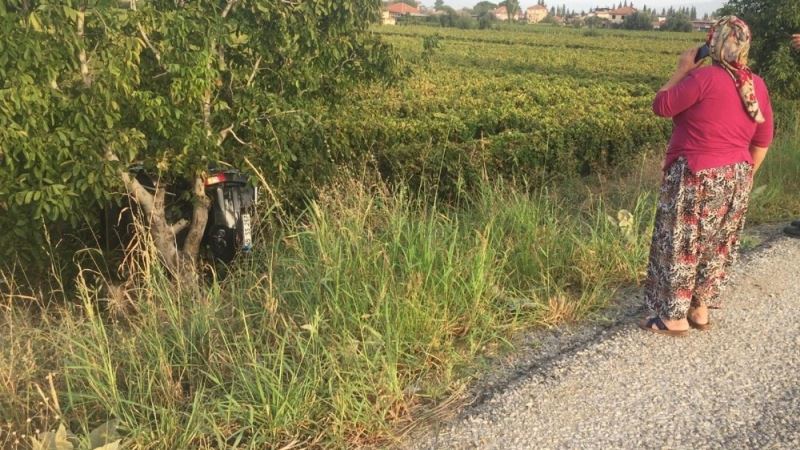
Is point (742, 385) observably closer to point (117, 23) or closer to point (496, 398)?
point (496, 398)

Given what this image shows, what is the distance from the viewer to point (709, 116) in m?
3.63

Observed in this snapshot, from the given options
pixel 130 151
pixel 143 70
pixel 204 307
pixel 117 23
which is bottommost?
pixel 204 307

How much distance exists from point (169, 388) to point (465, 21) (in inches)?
3803

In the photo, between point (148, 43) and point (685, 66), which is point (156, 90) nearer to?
point (148, 43)

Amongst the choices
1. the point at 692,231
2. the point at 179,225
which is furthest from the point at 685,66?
the point at 179,225

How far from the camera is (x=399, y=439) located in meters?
2.79

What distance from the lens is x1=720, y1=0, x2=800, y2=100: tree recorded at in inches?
407

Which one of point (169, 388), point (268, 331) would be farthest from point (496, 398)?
point (169, 388)

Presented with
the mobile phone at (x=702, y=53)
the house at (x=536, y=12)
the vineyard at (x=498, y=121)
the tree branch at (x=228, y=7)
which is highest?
the house at (x=536, y=12)

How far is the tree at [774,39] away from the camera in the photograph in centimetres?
1034

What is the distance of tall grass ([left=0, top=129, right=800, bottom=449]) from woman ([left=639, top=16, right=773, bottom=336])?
1.67ft

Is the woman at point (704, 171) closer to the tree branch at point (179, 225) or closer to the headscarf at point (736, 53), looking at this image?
the headscarf at point (736, 53)

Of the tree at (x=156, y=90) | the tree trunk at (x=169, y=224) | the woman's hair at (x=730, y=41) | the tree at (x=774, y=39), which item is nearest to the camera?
the woman's hair at (x=730, y=41)

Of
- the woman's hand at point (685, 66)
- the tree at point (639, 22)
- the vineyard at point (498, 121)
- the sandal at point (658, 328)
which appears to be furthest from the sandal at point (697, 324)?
the tree at point (639, 22)
